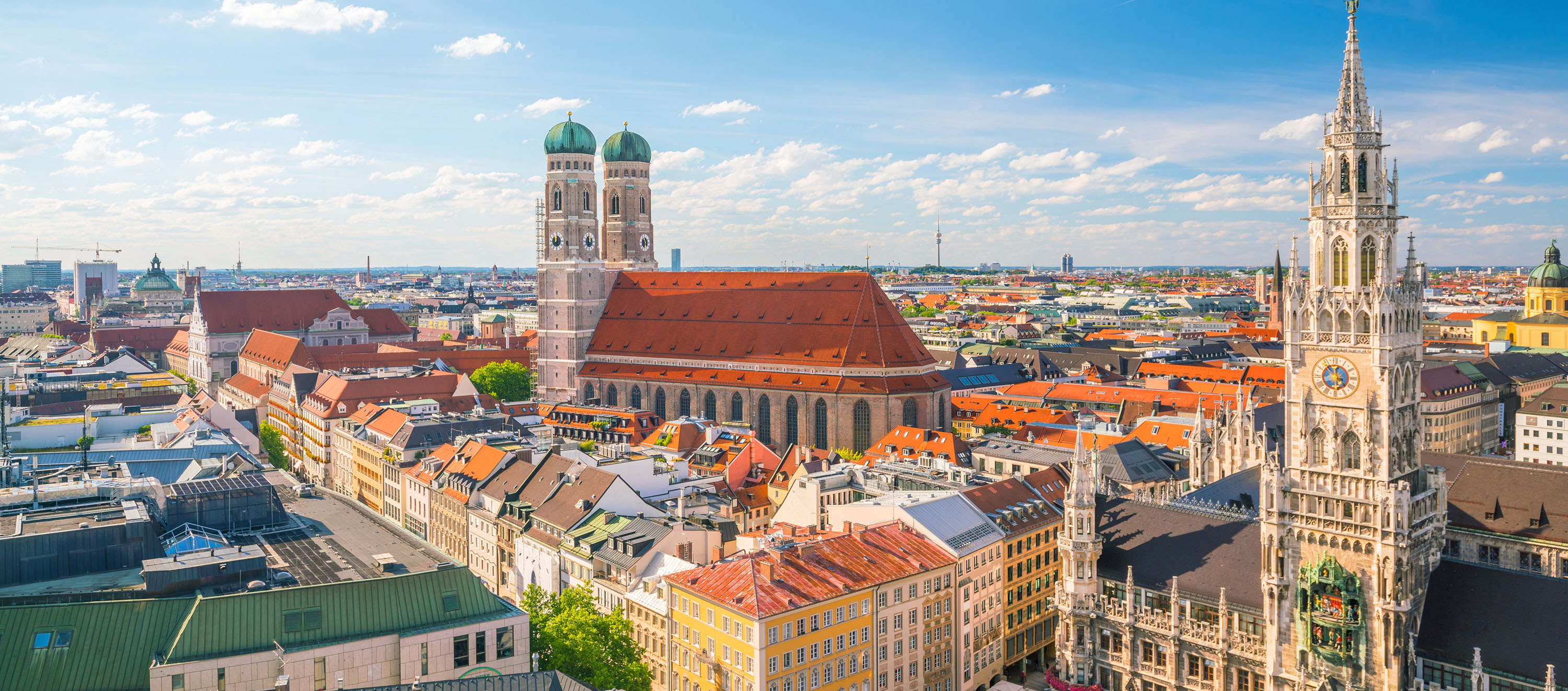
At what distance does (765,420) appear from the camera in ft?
439

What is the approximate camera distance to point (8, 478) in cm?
7256

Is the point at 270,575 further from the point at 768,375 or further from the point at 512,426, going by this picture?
the point at 768,375

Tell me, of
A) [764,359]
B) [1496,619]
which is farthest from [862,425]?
[1496,619]

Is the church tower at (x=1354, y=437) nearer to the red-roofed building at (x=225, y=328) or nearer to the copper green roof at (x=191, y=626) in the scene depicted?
the copper green roof at (x=191, y=626)

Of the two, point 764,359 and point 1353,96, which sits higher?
point 1353,96

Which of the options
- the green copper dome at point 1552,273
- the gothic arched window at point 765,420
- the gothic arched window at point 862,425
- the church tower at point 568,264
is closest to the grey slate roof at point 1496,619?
the gothic arched window at point 862,425

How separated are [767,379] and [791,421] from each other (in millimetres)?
5288

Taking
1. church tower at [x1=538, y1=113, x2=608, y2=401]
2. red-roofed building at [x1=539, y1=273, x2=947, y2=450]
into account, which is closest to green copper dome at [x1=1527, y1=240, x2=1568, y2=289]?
red-roofed building at [x1=539, y1=273, x2=947, y2=450]

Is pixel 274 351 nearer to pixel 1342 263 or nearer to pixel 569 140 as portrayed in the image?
pixel 569 140

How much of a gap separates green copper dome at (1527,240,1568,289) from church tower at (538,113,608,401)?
485 feet

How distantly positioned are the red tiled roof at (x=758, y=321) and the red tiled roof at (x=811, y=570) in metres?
61.3

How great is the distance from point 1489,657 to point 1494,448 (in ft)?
361

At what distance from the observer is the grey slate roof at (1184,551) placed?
53.7 meters

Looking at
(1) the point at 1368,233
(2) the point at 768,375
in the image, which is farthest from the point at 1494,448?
(1) the point at 1368,233
